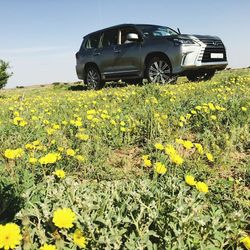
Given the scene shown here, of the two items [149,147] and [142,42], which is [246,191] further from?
[142,42]

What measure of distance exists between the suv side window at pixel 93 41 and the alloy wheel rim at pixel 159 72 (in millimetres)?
3238

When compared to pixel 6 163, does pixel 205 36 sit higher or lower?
higher

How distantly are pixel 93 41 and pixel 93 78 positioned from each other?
137cm

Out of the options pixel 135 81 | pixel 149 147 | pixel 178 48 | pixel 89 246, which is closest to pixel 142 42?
pixel 178 48

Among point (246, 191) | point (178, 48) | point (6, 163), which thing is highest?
point (178, 48)

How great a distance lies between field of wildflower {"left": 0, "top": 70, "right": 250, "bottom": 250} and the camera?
2.00m

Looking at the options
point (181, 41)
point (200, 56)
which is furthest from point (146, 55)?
point (200, 56)

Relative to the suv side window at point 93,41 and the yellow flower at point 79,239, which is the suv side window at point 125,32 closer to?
the suv side window at point 93,41

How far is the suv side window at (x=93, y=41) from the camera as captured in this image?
13.1 metres

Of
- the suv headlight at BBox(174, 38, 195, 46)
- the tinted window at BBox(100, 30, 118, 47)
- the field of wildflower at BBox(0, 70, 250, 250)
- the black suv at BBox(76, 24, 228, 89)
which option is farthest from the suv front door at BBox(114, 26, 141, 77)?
the field of wildflower at BBox(0, 70, 250, 250)

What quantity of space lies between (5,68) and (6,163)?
14587 millimetres

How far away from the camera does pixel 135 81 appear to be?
44.9 ft

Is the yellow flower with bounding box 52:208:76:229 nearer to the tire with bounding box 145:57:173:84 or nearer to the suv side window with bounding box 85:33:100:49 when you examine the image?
the tire with bounding box 145:57:173:84

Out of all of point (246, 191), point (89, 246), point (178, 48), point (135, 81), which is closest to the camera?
point (89, 246)
